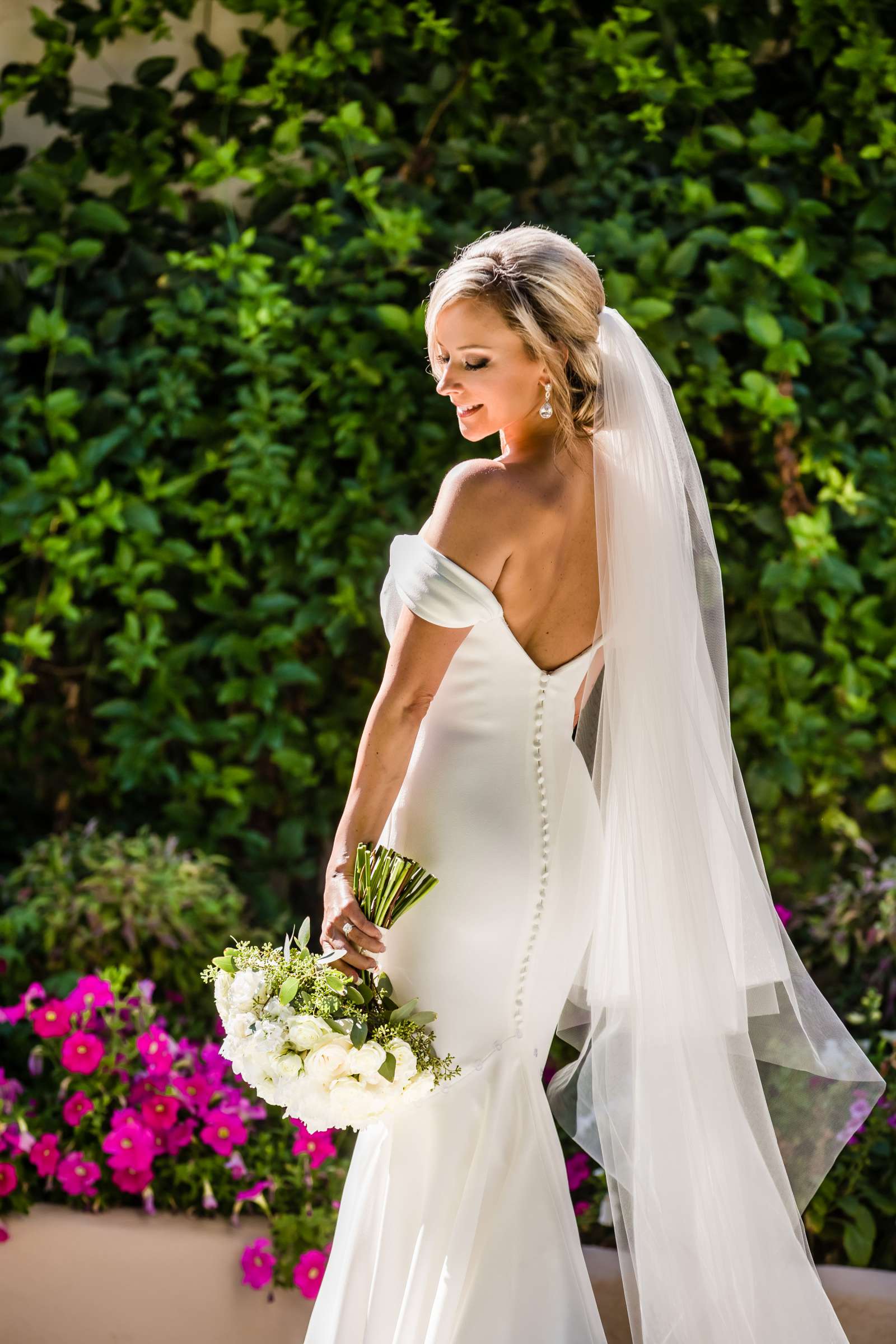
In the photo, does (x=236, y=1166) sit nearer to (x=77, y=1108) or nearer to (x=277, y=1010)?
(x=77, y=1108)

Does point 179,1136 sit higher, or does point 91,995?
point 91,995

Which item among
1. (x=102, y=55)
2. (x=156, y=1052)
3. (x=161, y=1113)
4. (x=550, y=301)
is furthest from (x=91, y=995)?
(x=102, y=55)

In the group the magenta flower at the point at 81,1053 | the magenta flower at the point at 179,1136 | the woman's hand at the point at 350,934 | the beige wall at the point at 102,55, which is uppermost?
the beige wall at the point at 102,55

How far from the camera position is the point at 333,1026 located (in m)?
1.85

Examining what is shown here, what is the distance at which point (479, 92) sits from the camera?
12.7 feet

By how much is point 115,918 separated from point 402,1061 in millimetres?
1607

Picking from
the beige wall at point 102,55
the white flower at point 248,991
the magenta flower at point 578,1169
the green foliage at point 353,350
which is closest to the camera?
the white flower at point 248,991

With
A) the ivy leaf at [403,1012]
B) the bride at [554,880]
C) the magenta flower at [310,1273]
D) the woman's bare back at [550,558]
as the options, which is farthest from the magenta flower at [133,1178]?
the woman's bare back at [550,558]

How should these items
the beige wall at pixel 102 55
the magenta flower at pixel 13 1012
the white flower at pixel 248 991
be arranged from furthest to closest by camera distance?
the beige wall at pixel 102 55 < the magenta flower at pixel 13 1012 < the white flower at pixel 248 991

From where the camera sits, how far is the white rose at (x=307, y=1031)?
1823 millimetres

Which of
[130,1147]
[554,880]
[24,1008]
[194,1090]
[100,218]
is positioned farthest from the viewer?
[100,218]

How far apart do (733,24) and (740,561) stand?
1563mm

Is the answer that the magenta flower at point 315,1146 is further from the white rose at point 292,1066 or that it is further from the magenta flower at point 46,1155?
the white rose at point 292,1066

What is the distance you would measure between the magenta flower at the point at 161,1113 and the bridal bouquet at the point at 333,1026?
1.01 meters
